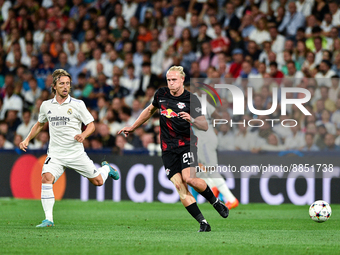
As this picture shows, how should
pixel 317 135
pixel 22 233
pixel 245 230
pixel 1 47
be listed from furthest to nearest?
pixel 1 47, pixel 317 135, pixel 245 230, pixel 22 233

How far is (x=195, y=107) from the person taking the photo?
7398 millimetres

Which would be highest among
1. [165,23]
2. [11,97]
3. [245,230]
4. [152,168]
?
[165,23]

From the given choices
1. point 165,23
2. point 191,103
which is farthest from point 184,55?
Answer: point 191,103

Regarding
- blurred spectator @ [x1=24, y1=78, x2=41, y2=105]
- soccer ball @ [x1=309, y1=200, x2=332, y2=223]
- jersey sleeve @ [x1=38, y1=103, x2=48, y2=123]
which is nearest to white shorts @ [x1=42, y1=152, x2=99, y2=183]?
jersey sleeve @ [x1=38, y1=103, x2=48, y2=123]

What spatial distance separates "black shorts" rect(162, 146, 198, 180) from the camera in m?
7.41

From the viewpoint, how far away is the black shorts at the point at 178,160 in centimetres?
741

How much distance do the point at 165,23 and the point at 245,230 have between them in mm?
10143

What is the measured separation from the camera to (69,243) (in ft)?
20.5

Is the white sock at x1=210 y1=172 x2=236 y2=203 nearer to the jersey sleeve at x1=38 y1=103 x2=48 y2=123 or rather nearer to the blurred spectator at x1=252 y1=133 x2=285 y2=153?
the blurred spectator at x1=252 y1=133 x2=285 y2=153

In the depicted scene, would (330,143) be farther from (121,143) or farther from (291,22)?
(121,143)

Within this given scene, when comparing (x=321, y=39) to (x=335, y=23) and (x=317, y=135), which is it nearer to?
(x=335, y=23)

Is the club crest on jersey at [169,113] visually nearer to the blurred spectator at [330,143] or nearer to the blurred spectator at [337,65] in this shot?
the blurred spectator at [330,143]

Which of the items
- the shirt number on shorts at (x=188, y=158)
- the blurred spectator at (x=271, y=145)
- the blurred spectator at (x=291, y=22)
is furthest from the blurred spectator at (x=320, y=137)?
the shirt number on shorts at (x=188, y=158)

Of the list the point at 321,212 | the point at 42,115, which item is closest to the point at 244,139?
the point at 321,212
